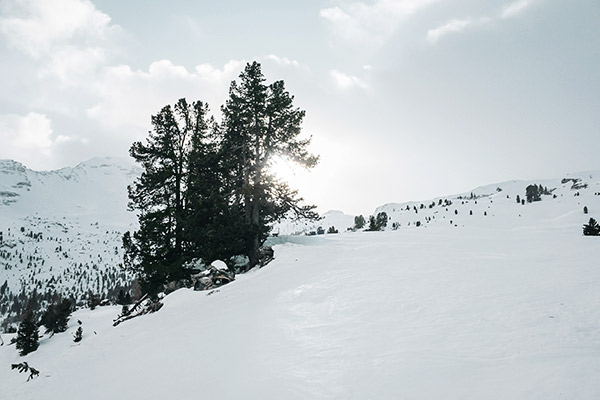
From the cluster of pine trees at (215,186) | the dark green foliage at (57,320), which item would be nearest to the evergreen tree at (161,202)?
the cluster of pine trees at (215,186)

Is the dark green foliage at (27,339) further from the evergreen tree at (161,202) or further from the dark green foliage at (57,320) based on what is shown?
the evergreen tree at (161,202)

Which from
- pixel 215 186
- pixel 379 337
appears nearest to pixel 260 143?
pixel 215 186

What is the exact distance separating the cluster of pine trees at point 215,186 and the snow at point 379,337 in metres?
7.57

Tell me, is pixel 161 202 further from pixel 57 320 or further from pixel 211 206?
pixel 57 320

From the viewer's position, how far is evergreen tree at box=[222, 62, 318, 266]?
18.8 m

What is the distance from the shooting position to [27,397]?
28.2ft

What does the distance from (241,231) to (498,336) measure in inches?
566

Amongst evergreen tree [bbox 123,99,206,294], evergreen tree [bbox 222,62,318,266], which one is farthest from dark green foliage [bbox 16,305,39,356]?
evergreen tree [bbox 222,62,318,266]

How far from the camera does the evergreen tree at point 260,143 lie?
1884 centimetres

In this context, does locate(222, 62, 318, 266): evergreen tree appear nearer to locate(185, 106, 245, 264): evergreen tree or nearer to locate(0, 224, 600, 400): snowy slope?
locate(185, 106, 245, 264): evergreen tree

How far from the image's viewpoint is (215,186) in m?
18.9

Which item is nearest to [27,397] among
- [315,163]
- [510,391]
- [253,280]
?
[253,280]

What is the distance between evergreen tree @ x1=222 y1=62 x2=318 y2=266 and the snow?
8850mm

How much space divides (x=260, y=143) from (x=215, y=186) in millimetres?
4199
